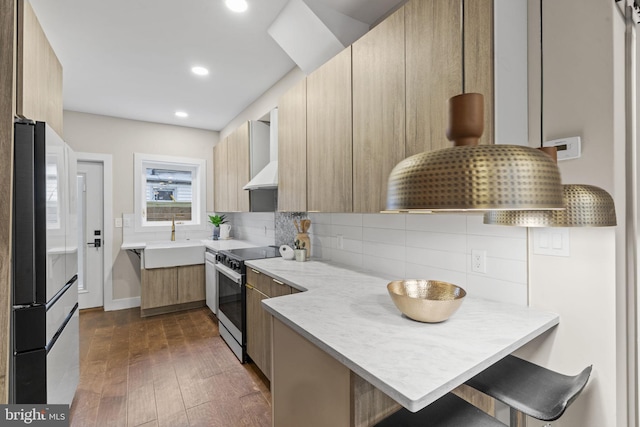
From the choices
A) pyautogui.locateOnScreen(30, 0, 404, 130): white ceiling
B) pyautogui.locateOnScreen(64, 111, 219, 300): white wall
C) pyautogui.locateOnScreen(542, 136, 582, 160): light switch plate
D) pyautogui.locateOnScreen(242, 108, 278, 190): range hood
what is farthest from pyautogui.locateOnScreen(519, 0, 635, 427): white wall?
pyautogui.locateOnScreen(64, 111, 219, 300): white wall

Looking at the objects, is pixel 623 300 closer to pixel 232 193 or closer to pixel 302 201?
pixel 302 201

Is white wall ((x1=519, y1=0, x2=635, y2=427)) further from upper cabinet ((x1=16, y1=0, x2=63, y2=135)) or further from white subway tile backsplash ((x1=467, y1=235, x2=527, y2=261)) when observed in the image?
upper cabinet ((x1=16, y1=0, x2=63, y2=135))

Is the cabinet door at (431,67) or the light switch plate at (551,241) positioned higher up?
the cabinet door at (431,67)

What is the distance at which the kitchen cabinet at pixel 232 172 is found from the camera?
3.29 m

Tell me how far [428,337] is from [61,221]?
194 centimetres

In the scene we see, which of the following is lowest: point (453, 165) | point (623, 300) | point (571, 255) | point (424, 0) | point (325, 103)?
point (623, 300)

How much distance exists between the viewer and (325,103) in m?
1.92

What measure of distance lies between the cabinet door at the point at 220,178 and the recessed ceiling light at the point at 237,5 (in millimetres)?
2120

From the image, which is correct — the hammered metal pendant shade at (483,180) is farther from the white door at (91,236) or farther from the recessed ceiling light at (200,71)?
the white door at (91,236)

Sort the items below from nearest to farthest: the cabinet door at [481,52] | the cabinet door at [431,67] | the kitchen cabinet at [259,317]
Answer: the cabinet door at [481,52], the cabinet door at [431,67], the kitchen cabinet at [259,317]

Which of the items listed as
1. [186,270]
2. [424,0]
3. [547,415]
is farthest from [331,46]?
[186,270]

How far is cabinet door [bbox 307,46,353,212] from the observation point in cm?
176

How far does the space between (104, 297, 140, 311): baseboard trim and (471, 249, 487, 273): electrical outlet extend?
4.32 metres

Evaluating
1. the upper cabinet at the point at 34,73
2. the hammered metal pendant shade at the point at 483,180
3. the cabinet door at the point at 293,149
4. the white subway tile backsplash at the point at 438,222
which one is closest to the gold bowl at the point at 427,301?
the white subway tile backsplash at the point at 438,222
